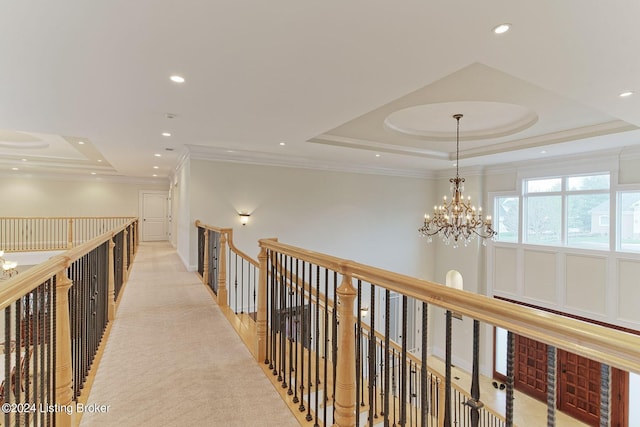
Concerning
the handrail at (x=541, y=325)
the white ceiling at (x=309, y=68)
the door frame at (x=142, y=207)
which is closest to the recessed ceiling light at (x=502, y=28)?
the white ceiling at (x=309, y=68)

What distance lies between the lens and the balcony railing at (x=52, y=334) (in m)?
1.17

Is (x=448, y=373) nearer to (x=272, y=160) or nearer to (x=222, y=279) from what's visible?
(x=222, y=279)

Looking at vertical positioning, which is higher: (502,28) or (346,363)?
(502,28)

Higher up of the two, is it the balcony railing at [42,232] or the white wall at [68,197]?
the white wall at [68,197]

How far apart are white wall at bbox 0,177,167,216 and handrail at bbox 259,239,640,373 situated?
1200 cm

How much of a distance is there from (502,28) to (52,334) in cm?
304

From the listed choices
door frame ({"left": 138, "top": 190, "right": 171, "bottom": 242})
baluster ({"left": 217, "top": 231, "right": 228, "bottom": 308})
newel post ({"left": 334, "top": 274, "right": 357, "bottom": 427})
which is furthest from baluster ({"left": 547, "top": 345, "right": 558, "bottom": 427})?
door frame ({"left": 138, "top": 190, "right": 171, "bottom": 242})

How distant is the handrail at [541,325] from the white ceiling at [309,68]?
1.64 m

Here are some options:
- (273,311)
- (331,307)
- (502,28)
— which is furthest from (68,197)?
(502,28)

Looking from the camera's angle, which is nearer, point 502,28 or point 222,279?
point 502,28

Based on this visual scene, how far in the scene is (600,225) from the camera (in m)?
6.12

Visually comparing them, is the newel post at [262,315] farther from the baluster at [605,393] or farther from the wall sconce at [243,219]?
the wall sconce at [243,219]

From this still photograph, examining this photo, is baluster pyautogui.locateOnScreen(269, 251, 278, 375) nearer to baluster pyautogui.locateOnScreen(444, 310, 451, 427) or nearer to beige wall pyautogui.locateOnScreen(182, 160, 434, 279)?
baluster pyautogui.locateOnScreen(444, 310, 451, 427)

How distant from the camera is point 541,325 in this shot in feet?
2.57
